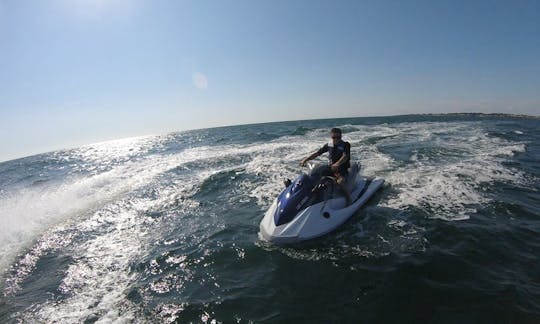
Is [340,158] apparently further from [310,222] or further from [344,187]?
[310,222]

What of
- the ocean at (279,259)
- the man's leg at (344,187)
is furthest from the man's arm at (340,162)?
the ocean at (279,259)

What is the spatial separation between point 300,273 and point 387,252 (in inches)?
82.0

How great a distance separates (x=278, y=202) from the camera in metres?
8.03

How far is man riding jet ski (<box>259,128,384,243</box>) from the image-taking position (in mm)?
7172

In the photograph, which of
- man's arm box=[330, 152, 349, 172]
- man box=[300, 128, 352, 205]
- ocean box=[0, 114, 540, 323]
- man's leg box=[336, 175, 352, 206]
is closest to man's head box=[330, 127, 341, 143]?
man box=[300, 128, 352, 205]

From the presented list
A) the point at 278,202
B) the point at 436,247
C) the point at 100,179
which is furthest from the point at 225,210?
the point at 100,179

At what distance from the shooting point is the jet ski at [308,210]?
7.11 metres

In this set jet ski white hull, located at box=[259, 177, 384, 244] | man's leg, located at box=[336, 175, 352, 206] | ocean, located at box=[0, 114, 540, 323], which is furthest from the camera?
man's leg, located at box=[336, 175, 352, 206]

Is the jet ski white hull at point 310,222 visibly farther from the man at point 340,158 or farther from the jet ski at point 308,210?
the man at point 340,158

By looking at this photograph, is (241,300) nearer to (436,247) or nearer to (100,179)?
(436,247)

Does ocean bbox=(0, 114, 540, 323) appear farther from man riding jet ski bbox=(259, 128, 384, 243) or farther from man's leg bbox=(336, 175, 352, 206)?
man's leg bbox=(336, 175, 352, 206)

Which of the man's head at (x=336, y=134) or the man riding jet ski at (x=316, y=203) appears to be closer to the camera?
the man riding jet ski at (x=316, y=203)

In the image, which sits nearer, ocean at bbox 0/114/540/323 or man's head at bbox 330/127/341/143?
ocean at bbox 0/114/540/323

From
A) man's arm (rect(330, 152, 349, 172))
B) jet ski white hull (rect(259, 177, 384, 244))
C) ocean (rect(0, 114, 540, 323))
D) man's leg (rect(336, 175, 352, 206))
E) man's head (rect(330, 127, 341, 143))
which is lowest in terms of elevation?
ocean (rect(0, 114, 540, 323))
